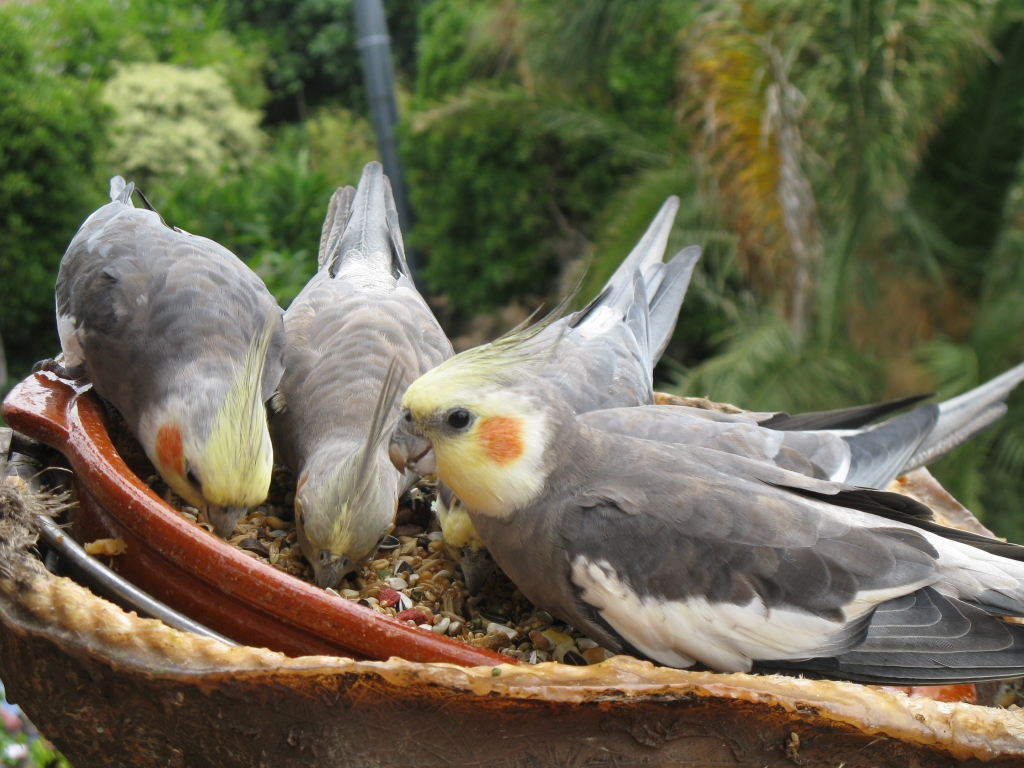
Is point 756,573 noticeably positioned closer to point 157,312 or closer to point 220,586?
point 220,586

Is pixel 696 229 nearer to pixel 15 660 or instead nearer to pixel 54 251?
pixel 54 251

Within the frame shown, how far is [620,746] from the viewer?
106 centimetres

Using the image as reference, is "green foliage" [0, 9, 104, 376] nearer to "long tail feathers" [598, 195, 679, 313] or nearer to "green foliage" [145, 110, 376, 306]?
"green foliage" [145, 110, 376, 306]

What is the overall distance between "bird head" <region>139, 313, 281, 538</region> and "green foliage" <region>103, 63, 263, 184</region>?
5.36 m

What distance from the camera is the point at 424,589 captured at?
1667 millimetres

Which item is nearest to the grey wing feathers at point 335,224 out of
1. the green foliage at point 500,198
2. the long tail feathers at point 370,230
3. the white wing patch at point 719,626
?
the long tail feathers at point 370,230

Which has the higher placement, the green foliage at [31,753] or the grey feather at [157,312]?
the grey feather at [157,312]

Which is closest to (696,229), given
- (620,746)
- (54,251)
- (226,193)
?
(226,193)

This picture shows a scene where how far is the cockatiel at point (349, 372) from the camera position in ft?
5.03

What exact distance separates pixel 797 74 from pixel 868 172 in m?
0.71

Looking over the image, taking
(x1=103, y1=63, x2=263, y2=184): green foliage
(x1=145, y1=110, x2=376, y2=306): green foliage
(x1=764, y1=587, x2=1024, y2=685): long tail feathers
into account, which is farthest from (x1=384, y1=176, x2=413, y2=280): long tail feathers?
(x1=103, y1=63, x2=263, y2=184): green foliage

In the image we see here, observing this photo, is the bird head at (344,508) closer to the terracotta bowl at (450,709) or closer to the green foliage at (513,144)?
the terracotta bowl at (450,709)

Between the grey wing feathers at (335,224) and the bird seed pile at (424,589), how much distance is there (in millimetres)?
713

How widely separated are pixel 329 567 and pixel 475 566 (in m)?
0.28
